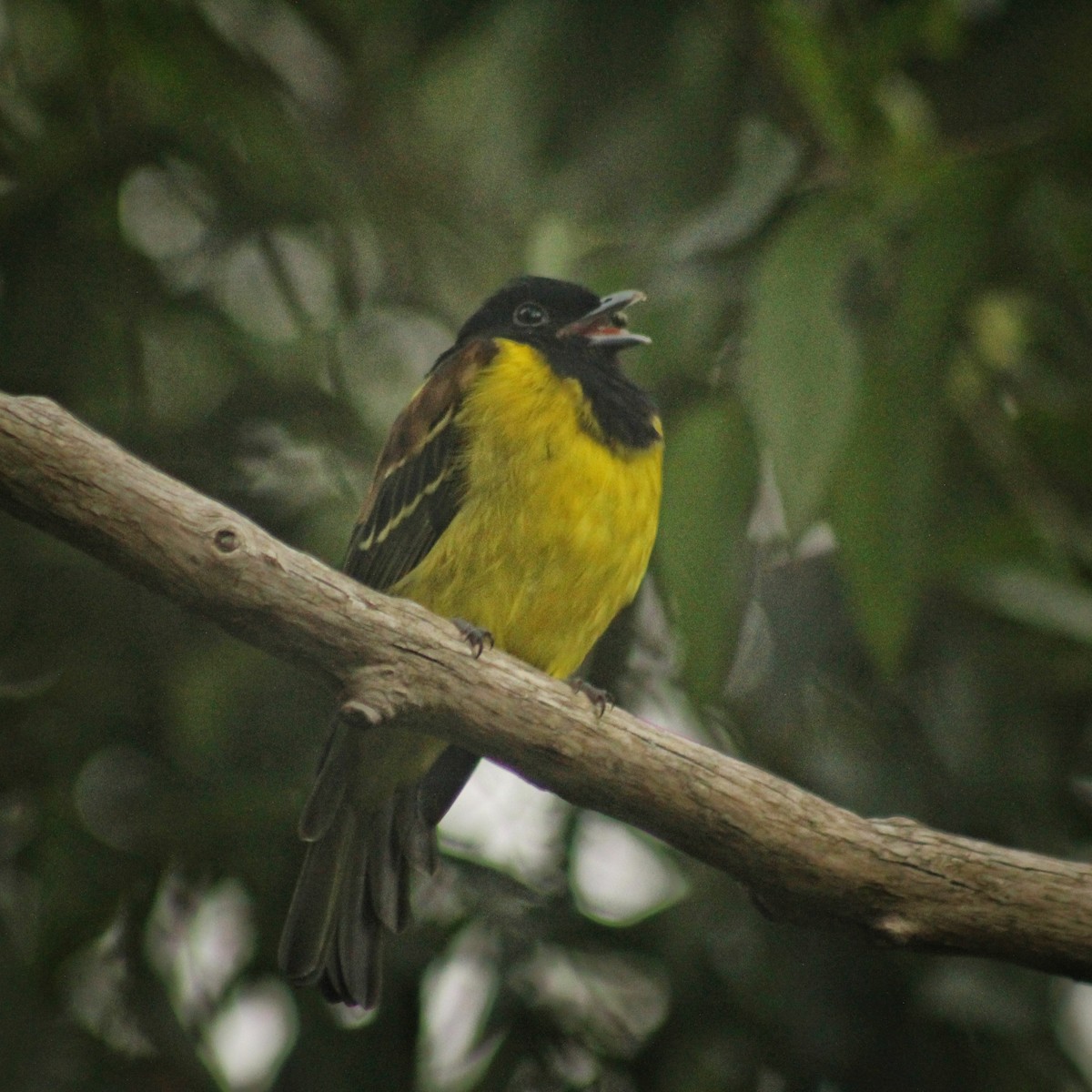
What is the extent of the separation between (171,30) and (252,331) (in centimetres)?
92

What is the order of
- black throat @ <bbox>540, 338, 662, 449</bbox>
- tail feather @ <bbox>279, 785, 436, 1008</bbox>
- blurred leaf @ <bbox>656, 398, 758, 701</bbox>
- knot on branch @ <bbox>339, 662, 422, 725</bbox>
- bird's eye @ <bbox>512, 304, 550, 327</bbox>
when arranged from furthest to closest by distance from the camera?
bird's eye @ <bbox>512, 304, 550, 327</bbox> → black throat @ <bbox>540, 338, 662, 449</bbox> → tail feather @ <bbox>279, 785, 436, 1008</bbox> → blurred leaf @ <bbox>656, 398, 758, 701</bbox> → knot on branch @ <bbox>339, 662, 422, 725</bbox>

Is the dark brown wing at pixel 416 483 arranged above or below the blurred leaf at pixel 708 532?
below

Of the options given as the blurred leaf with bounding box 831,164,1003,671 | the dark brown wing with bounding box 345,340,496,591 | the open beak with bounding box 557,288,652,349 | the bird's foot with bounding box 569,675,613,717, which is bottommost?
the dark brown wing with bounding box 345,340,496,591

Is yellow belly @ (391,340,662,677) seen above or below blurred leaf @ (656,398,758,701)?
below

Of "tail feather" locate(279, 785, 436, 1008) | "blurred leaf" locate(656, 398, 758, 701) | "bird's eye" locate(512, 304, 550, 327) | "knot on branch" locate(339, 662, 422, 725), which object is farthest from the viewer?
"bird's eye" locate(512, 304, 550, 327)

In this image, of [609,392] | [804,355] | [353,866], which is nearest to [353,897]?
[353,866]

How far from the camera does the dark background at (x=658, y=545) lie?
3.01 m

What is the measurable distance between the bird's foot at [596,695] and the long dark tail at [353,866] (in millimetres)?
454

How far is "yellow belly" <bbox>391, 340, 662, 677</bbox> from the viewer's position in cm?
303

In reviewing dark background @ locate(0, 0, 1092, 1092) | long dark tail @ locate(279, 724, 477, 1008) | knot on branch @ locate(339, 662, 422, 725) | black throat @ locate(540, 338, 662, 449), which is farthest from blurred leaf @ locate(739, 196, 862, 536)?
long dark tail @ locate(279, 724, 477, 1008)

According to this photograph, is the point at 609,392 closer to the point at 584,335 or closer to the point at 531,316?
the point at 584,335

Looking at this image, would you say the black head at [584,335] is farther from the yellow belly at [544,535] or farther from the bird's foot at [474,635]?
the bird's foot at [474,635]

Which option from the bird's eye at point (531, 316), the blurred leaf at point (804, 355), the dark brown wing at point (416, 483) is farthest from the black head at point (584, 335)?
the blurred leaf at point (804, 355)

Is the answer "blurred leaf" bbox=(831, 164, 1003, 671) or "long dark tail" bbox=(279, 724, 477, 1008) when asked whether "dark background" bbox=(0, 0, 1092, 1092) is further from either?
"long dark tail" bbox=(279, 724, 477, 1008)
